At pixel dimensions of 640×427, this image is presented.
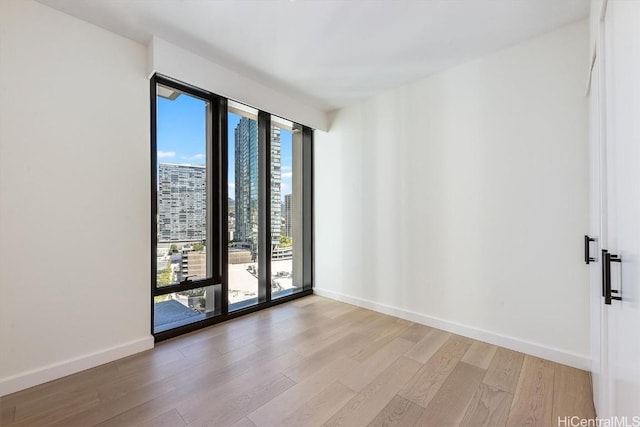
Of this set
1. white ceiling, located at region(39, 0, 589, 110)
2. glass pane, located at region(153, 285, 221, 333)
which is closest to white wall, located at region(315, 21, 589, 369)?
white ceiling, located at region(39, 0, 589, 110)

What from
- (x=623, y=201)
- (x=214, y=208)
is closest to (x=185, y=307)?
(x=214, y=208)

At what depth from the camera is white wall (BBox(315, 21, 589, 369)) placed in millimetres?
2104

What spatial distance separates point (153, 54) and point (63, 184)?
1293 millimetres

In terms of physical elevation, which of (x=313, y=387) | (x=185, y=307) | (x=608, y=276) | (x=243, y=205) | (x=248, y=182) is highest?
(x=248, y=182)

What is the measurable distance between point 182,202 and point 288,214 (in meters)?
1.52

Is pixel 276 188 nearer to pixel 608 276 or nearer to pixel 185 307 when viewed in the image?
pixel 185 307

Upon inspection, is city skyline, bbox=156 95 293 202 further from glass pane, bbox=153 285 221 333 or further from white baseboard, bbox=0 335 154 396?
white baseboard, bbox=0 335 154 396

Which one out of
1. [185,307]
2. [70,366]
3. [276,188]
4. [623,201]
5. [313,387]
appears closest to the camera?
[623,201]

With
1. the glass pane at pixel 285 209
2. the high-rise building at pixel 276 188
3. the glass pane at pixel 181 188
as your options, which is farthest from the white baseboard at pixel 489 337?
the glass pane at pixel 181 188

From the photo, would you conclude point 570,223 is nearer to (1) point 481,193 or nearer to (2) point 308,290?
(1) point 481,193

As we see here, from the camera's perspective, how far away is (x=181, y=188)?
2.72 meters

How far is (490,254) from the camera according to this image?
2488mm

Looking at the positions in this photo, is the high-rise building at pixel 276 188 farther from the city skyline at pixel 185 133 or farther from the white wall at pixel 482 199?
the white wall at pixel 482 199

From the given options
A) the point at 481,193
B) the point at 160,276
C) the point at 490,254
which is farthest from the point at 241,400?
the point at 481,193
